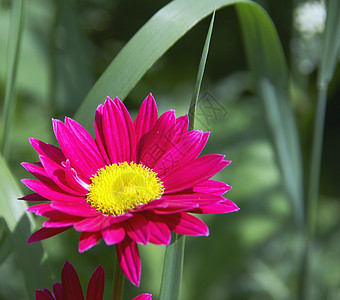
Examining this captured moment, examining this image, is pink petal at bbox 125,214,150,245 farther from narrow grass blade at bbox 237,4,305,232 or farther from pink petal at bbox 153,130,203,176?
narrow grass blade at bbox 237,4,305,232

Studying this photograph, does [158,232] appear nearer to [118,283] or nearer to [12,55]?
[118,283]

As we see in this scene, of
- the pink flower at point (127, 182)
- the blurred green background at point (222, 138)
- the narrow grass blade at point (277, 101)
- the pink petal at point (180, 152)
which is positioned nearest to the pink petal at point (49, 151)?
the pink flower at point (127, 182)

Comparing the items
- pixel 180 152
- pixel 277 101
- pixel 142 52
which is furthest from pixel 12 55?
pixel 277 101

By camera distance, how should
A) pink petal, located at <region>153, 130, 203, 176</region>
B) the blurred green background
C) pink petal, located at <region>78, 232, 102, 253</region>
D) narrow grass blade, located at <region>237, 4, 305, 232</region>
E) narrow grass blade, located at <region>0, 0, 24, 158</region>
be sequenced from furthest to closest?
the blurred green background < narrow grass blade, located at <region>237, 4, 305, 232</region> < narrow grass blade, located at <region>0, 0, 24, 158</region> < pink petal, located at <region>153, 130, 203, 176</region> < pink petal, located at <region>78, 232, 102, 253</region>

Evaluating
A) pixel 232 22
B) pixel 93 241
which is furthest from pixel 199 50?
pixel 93 241

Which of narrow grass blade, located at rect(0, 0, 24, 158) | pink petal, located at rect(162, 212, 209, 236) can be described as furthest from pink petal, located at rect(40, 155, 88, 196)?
narrow grass blade, located at rect(0, 0, 24, 158)

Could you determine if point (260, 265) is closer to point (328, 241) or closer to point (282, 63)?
point (328, 241)

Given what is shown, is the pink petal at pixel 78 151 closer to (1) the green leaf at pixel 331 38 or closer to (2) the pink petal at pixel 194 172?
(2) the pink petal at pixel 194 172
